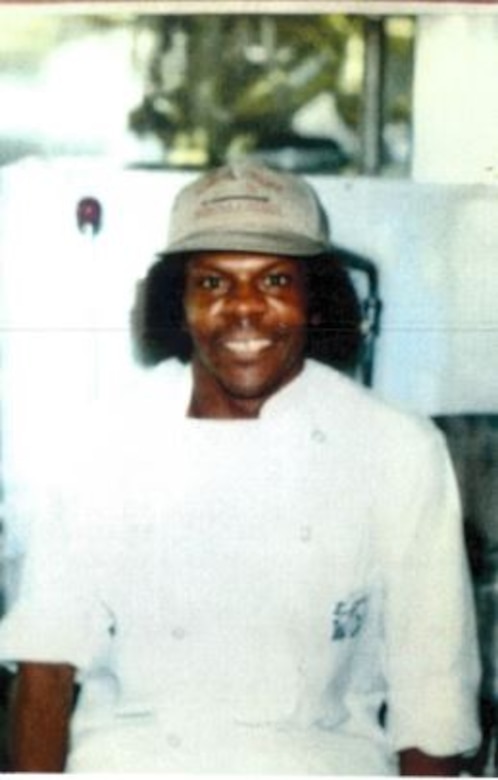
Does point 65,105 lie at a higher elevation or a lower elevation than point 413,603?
higher

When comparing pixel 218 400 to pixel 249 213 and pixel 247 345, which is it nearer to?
pixel 247 345

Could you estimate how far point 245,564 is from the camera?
158 inches

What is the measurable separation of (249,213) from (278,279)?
86 mm

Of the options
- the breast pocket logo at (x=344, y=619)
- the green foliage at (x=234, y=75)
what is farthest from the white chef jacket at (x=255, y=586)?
the green foliage at (x=234, y=75)

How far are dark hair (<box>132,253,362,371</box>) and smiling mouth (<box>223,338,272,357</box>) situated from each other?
48 mm

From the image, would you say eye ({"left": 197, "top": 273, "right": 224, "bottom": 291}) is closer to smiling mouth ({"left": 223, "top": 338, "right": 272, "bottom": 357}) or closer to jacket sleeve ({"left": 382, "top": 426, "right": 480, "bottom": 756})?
smiling mouth ({"left": 223, "top": 338, "right": 272, "bottom": 357})

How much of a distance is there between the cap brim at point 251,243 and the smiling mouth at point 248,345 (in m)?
0.10

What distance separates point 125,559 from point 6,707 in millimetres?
225

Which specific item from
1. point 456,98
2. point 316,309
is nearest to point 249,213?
point 316,309

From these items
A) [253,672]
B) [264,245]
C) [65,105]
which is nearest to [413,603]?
[253,672]

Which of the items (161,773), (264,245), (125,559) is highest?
(264,245)

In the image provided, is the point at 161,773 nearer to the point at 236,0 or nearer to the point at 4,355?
the point at 4,355

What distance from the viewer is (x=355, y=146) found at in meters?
3.97

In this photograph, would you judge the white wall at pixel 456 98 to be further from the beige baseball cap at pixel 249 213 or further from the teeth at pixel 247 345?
the teeth at pixel 247 345
